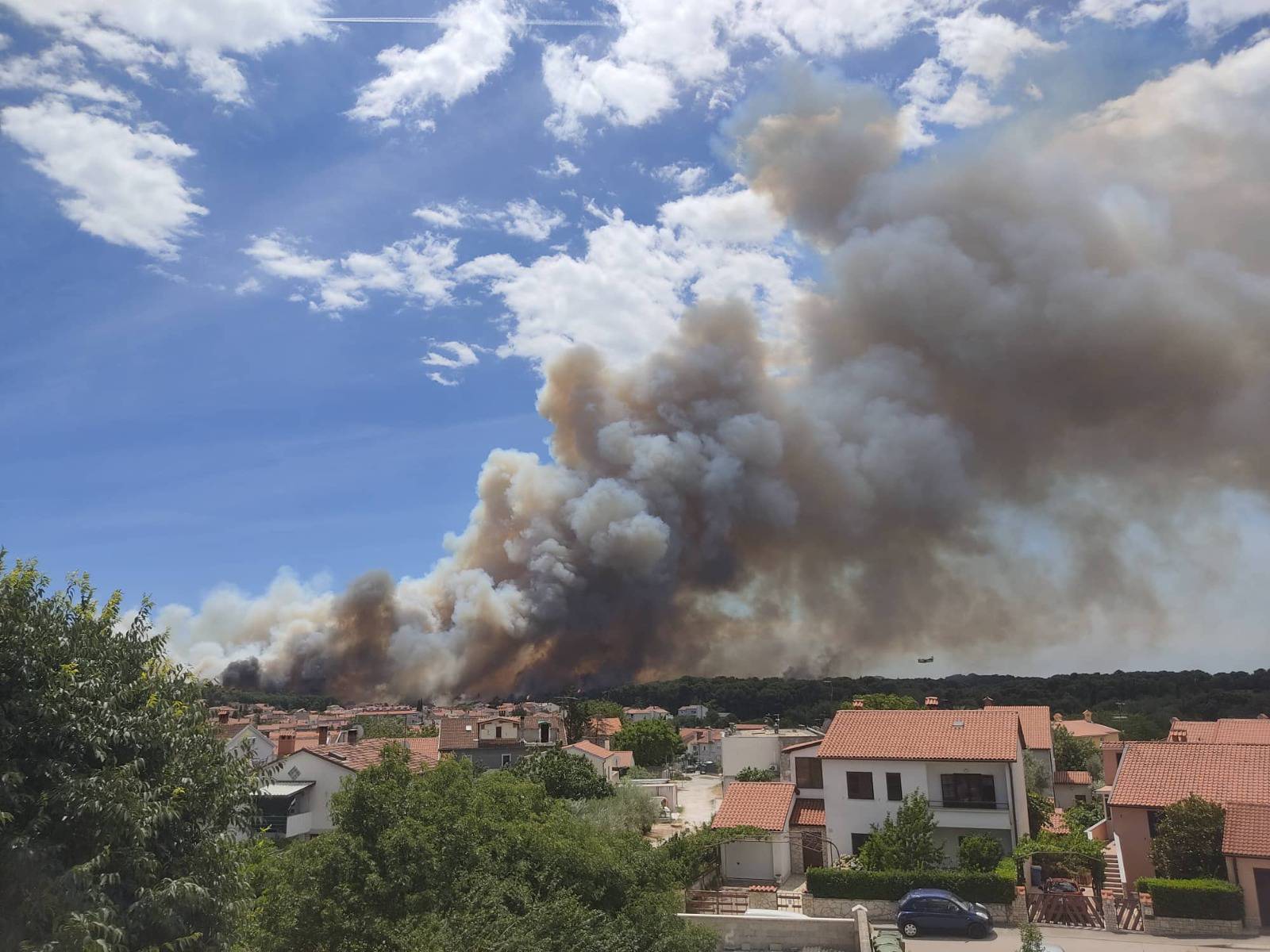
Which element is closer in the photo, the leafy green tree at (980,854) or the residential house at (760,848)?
the leafy green tree at (980,854)

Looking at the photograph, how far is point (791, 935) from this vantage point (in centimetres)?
2022

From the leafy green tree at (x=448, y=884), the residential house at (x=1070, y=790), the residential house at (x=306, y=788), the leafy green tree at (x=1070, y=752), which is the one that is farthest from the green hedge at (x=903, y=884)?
the leafy green tree at (x=1070, y=752)

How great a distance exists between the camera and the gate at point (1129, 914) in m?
20.5

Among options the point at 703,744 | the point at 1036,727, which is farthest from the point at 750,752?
the point at 703,744

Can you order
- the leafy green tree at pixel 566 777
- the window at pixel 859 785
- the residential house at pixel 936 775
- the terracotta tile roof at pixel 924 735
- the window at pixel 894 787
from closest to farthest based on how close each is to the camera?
the residential house at pixel 936 775 → the terracotta tile roof at pixel 924 735 → the window at pixel 894 787 → the window at pixel 859 785 → the leafy green tree at pixel 566 777

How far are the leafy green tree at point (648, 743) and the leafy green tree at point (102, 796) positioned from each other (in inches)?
2031

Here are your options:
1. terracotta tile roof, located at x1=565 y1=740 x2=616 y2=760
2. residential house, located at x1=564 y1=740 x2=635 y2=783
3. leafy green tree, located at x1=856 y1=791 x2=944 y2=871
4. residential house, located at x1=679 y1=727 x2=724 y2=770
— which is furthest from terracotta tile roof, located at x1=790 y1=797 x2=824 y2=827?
residential house, located at x1=679 y1=727 x2=724 y2=770

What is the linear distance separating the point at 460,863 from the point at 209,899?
254 inches

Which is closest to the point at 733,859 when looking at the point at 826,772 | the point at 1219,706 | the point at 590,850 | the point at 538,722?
the point at 826,772

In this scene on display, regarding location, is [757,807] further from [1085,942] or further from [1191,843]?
[1191,843]

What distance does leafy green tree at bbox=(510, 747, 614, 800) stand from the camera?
36.5m

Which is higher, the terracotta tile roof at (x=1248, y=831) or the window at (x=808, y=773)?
the window at (x=808, y=773)

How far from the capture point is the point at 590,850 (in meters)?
15.7

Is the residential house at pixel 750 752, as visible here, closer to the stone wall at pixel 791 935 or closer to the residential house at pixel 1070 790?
the residential house at pixel 1070 790
